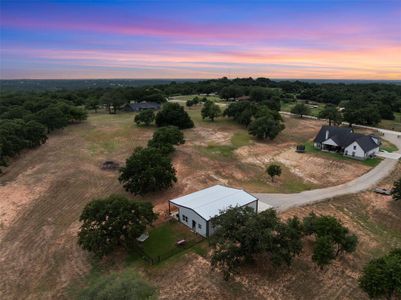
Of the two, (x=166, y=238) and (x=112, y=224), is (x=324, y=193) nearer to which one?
(x=166, y=238)

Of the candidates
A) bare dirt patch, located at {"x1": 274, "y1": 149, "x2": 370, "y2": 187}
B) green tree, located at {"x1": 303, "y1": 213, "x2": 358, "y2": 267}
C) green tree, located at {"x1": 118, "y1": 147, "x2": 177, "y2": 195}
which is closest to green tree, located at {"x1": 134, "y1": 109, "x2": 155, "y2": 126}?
bare dirt patch, located at {"x1": 274, "y1": 149, "x2": 370, "y2": 187}

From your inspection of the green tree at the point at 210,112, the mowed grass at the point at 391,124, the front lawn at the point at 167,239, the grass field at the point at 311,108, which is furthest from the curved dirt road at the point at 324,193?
the grass field at the point at 311,108

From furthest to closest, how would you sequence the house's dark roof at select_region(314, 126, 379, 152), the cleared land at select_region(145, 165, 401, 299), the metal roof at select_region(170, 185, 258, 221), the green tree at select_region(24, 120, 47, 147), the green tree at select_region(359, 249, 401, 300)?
the green tree at select_region(24, 120, 47, 147)
the house's dark roof at select_region(314, 126, 379, 152)
the metal roof at select_region(170, 185, 258, 221)
the cleared land at select_region(145, 165, 401, 299)
the green tree at select_region(359, 249, 401, 300)

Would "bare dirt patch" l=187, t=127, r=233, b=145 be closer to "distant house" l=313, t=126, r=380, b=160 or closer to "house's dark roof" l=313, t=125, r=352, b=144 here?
"house's dark roof" l=313, t=125, r=352, b=144

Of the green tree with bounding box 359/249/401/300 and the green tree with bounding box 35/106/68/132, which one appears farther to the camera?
the green tree with bounding box 35/106/68/132

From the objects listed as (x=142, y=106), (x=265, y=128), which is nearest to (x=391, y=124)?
(x=265, y=128)

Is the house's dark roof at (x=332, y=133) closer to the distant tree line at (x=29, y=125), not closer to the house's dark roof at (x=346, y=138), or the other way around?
the house's dark roof at (x=346, y=138)

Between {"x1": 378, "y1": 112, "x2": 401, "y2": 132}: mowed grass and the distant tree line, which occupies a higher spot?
the distant tree line
